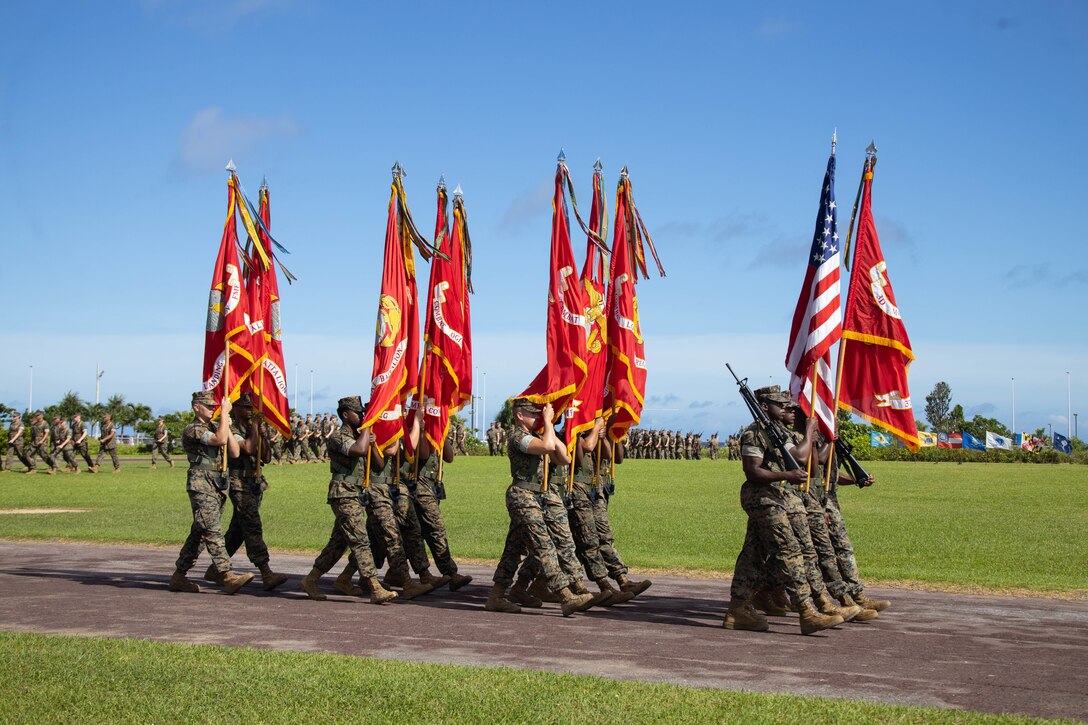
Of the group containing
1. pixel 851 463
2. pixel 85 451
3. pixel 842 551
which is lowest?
pixel 842 551

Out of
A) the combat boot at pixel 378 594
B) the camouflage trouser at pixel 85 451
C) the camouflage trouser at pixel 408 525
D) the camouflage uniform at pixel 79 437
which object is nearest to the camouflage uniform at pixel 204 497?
the combat boot at pixel 378 594

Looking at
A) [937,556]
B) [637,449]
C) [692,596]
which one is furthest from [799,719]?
[637,449]

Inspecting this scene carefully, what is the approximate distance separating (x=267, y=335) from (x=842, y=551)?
24.5ft

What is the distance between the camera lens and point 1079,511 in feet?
85.8

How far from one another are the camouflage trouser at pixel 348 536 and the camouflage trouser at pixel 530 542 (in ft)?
4.96

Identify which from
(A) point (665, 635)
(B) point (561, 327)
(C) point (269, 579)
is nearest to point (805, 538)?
(A) point (665, 635)

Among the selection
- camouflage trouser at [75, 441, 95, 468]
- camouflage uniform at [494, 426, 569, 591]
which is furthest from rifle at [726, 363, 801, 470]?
camouflage trouser at [75, 441, 95, 468]

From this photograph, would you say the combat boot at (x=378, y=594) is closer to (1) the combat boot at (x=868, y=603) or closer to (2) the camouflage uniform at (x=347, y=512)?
(2) the camouflage uniform at (x=347, y=512)

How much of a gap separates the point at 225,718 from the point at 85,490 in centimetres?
2495

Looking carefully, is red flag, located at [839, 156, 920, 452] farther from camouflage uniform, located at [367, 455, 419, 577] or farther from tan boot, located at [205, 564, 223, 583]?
tan boot, located at [205, 564, 223, 583]

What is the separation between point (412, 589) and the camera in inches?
488

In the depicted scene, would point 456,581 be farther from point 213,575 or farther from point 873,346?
point 873,346

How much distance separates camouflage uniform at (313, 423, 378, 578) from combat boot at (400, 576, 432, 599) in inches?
16.2

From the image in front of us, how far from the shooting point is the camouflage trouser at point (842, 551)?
11195 mm
